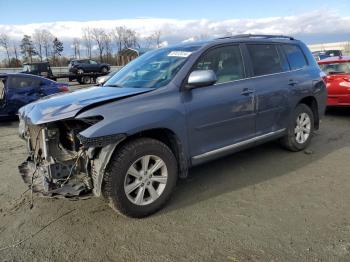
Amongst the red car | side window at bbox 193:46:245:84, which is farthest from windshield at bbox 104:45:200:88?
the red car

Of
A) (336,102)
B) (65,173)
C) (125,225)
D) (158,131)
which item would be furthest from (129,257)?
(336,102)

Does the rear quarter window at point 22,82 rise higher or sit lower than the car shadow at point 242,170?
higher

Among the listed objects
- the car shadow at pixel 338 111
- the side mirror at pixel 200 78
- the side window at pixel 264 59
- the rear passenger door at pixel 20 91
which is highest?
the side window at pixel 264 59

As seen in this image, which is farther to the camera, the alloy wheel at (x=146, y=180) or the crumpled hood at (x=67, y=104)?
the alloy wheel at (x=146, y=180)

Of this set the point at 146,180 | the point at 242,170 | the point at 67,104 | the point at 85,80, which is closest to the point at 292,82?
the point at 242,170

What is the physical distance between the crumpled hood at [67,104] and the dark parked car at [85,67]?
27.5 meters

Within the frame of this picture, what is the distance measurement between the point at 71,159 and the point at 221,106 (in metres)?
1.84

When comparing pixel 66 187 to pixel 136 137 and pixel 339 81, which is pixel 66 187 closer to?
pixel 136 137

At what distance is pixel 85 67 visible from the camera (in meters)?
31.3

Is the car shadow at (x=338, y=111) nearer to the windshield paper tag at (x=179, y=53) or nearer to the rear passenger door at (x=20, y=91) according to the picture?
the windshield paper tag at (x=179, y=53)

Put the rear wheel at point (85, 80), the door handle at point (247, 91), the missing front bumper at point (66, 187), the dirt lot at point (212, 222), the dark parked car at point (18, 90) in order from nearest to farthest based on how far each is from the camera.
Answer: the dirt lot at point (212, 222) → the missing front bumper at point (66, 187) → the door handle at point (247, 91) → the dark parked car at point (18, 90) → the rear wheel at point (85, 80)

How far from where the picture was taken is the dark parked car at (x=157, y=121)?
3.41 metres

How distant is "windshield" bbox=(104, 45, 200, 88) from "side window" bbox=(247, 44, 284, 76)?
3.11ft

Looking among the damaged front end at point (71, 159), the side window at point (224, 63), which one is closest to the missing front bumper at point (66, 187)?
the damaged front end at point (71, 159)
